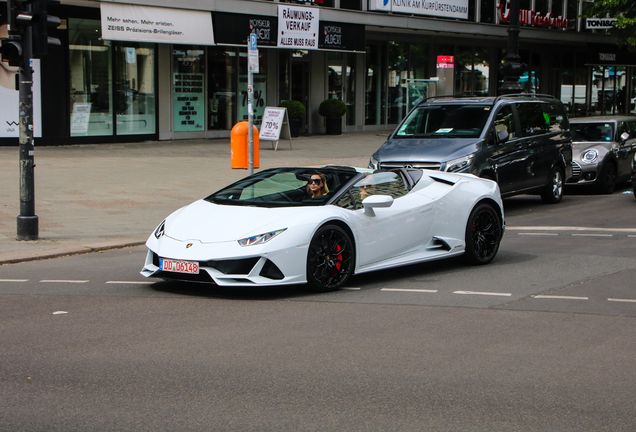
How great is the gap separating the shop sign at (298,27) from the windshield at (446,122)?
12204 mm

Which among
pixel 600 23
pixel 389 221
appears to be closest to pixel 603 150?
pixel 389 221

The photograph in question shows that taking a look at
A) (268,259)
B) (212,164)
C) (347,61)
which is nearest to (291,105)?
(347,61)

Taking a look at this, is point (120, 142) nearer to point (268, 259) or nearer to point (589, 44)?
point (268, 259)

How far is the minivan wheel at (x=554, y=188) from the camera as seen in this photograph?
1553 cm

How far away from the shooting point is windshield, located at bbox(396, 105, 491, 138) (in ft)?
46.5

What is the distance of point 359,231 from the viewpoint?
822 cm

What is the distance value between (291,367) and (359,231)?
2901mm

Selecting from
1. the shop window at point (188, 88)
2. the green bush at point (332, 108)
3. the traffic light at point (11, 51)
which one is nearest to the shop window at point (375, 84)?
the green bush at point (332, 108)

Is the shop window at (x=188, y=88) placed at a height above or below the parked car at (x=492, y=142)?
above

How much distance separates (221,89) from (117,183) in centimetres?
1078

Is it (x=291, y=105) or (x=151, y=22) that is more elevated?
(x=151, y=22)

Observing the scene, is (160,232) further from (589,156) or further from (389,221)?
(589,156)

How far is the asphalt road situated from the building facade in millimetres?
13346

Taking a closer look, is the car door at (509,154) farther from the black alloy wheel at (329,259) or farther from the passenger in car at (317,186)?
the black alloy wheel at (329,259)
